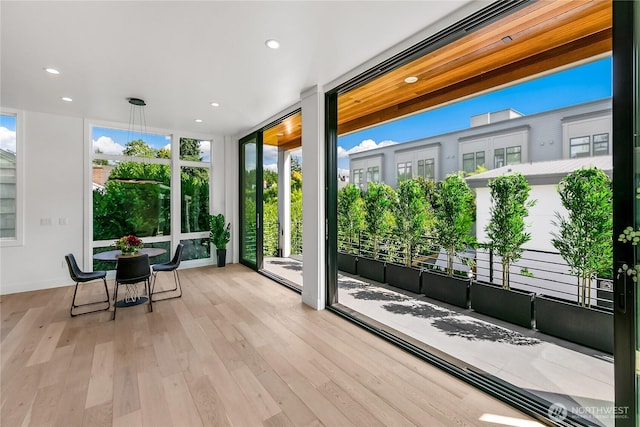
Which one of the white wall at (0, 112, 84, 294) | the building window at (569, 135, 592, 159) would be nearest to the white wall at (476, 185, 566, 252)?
the building window at (569, 135, 592, 159)

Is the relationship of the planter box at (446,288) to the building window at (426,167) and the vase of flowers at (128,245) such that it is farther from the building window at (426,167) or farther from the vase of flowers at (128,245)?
the vase of flowers at (128,245)

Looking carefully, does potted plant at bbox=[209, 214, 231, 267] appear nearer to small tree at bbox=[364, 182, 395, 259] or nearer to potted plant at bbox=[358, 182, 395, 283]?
potted plant at bbox=[358, 182, 395, 283]

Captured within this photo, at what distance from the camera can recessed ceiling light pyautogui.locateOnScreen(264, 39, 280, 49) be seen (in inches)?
101

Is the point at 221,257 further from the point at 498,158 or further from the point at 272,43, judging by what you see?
the point at 498,158

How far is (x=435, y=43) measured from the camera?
241 centimetres

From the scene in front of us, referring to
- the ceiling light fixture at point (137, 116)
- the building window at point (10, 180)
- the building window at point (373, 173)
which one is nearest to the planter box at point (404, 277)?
the building window at point (373, 173)

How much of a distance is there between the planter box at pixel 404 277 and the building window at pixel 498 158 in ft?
9.00

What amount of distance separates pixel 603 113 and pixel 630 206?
358cm

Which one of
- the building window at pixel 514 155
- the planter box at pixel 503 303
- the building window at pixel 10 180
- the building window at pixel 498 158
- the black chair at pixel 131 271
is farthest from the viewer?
the building window at pixel 498 158

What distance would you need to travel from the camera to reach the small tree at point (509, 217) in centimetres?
355

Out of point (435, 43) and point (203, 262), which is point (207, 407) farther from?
point (203, 262)

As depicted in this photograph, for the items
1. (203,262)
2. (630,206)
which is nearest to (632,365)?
(630,206)

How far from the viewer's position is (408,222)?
5020 mm

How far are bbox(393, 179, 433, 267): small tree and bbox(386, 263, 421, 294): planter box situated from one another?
0.28 m
